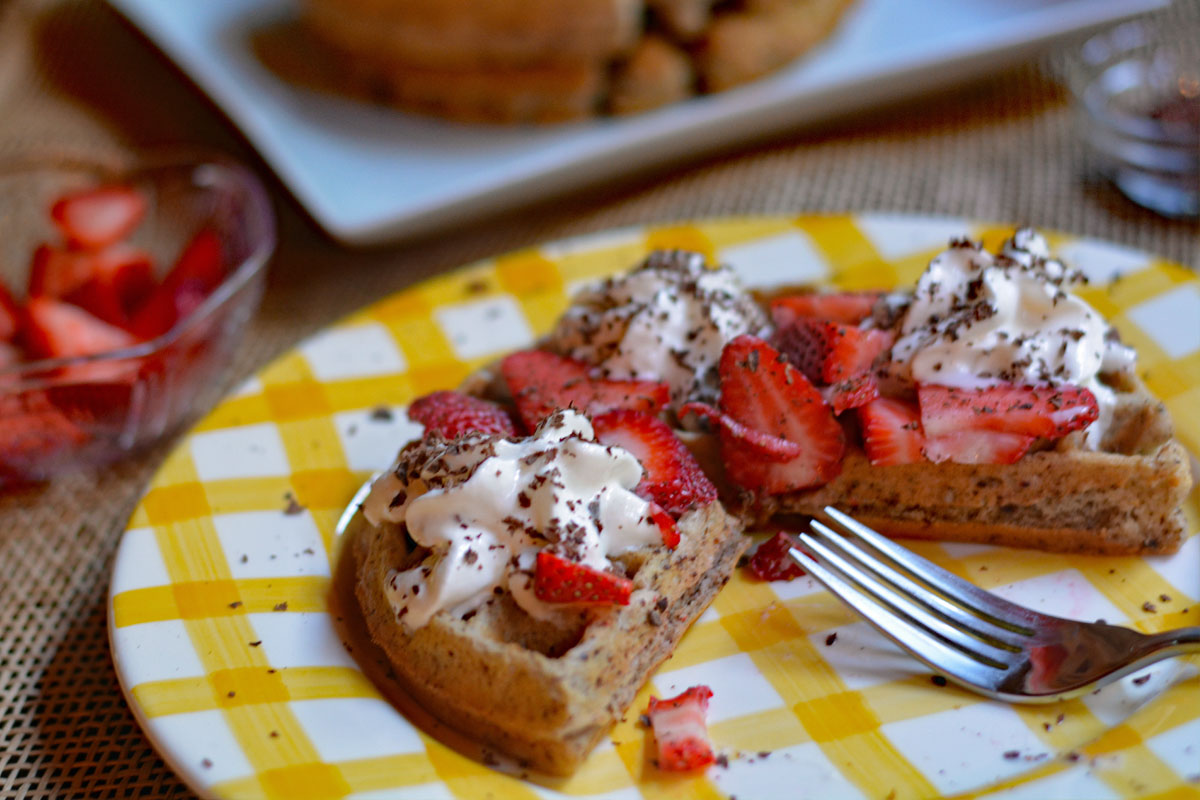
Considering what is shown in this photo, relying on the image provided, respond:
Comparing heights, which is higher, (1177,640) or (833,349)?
(833,349)

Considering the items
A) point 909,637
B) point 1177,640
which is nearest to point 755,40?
point 909,637

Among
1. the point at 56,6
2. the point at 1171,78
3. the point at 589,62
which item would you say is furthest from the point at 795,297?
the point at 56,6

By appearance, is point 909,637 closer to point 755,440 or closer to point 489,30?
point 755,440

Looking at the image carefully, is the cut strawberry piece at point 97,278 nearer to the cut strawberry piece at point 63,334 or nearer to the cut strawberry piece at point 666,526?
the cut strawberry piece at point 63,334

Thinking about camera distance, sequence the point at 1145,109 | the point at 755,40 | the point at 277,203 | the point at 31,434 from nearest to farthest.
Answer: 1. the point at 31,434
2. the point at 1145,109
3. the point at 755,40
4. the point at 277,203

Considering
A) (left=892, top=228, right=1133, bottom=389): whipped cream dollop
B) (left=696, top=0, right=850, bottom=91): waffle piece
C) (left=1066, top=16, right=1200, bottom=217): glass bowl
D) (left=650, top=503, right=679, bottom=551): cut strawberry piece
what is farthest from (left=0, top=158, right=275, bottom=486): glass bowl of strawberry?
(left=1066, top=16, right=1200, bottom=217): glass bowl

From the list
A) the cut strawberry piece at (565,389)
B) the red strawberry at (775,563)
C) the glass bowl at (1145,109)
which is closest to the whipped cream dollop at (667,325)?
the cut strawberry piece at (565,389)

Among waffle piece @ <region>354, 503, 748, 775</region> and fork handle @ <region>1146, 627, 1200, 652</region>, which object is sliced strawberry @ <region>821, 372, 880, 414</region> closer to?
waffle piece @ <region>354, 503, 748, 775</region>
